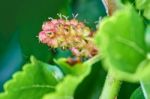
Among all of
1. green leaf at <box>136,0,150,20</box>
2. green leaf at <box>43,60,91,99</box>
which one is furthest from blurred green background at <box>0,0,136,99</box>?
green leaf at <box>43,60,91,99</box>

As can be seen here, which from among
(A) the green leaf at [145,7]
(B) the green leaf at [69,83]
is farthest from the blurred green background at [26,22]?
(B) the green leaf at [69,83]

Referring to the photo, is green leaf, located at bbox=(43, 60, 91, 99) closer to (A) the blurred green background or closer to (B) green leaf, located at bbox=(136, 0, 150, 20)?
(B) green leaf, located at bbox=(136, 0, 150, 20)

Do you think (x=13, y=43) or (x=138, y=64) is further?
(x=13, y=43)

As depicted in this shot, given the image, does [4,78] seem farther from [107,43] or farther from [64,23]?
[107,43]

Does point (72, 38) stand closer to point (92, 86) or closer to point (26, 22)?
point (92, 86)

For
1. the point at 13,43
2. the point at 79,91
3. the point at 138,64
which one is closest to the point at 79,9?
the point at 13,43

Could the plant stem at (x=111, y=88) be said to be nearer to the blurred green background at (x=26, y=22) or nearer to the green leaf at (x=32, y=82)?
the green leaf at (x=32, y=82)
